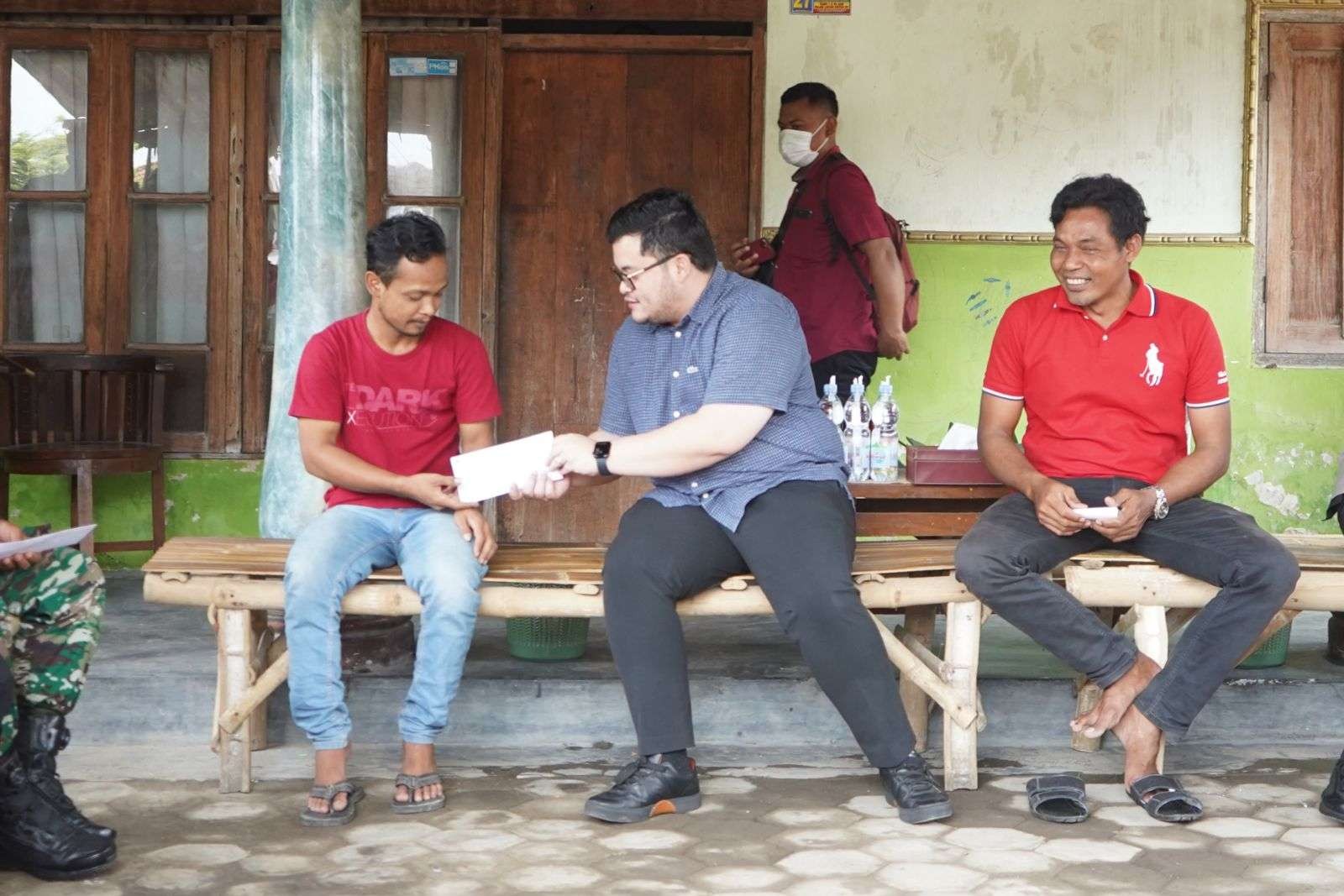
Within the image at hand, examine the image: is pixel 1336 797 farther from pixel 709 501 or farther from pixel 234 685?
pixel 234 685

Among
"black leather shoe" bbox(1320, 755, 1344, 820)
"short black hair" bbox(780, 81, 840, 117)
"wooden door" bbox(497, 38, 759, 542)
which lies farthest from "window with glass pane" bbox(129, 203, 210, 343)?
"black leather shoe" bbox(1320, 755, 1344, 820)

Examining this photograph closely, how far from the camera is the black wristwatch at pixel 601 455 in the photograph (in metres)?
3.91

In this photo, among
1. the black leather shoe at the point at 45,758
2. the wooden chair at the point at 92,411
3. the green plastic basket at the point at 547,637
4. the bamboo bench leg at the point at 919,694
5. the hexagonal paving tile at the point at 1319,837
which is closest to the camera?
the black leather shoe at the point at 45,758

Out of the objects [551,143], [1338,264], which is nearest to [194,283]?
[551,143]

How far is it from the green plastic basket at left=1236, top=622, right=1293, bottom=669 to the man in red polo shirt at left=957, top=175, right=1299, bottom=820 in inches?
32.5

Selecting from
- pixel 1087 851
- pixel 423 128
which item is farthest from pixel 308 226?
pixel 1087 851

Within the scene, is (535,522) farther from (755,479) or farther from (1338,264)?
(1338,264)

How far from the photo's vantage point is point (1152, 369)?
163 inches

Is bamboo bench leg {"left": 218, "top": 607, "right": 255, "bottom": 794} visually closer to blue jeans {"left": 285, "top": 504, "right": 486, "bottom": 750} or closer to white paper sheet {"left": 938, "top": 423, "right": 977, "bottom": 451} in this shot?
blue jeans {"left": 285, "top": 504, "right": 486, "bottom": 750}

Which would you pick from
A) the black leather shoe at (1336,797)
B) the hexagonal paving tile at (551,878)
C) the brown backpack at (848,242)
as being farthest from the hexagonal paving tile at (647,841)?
the brown backpack at (848,242)

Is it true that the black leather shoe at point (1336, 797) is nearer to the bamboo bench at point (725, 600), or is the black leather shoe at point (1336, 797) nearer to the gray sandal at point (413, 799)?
the bamboo bench at point (725, 600)

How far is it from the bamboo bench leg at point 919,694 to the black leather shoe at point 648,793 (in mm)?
745

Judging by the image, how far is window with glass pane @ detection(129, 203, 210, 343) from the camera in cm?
667

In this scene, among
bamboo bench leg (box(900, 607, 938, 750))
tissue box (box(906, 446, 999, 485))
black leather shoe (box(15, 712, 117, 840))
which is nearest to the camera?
black leather shoe (box(15, 712, 117, 840))
